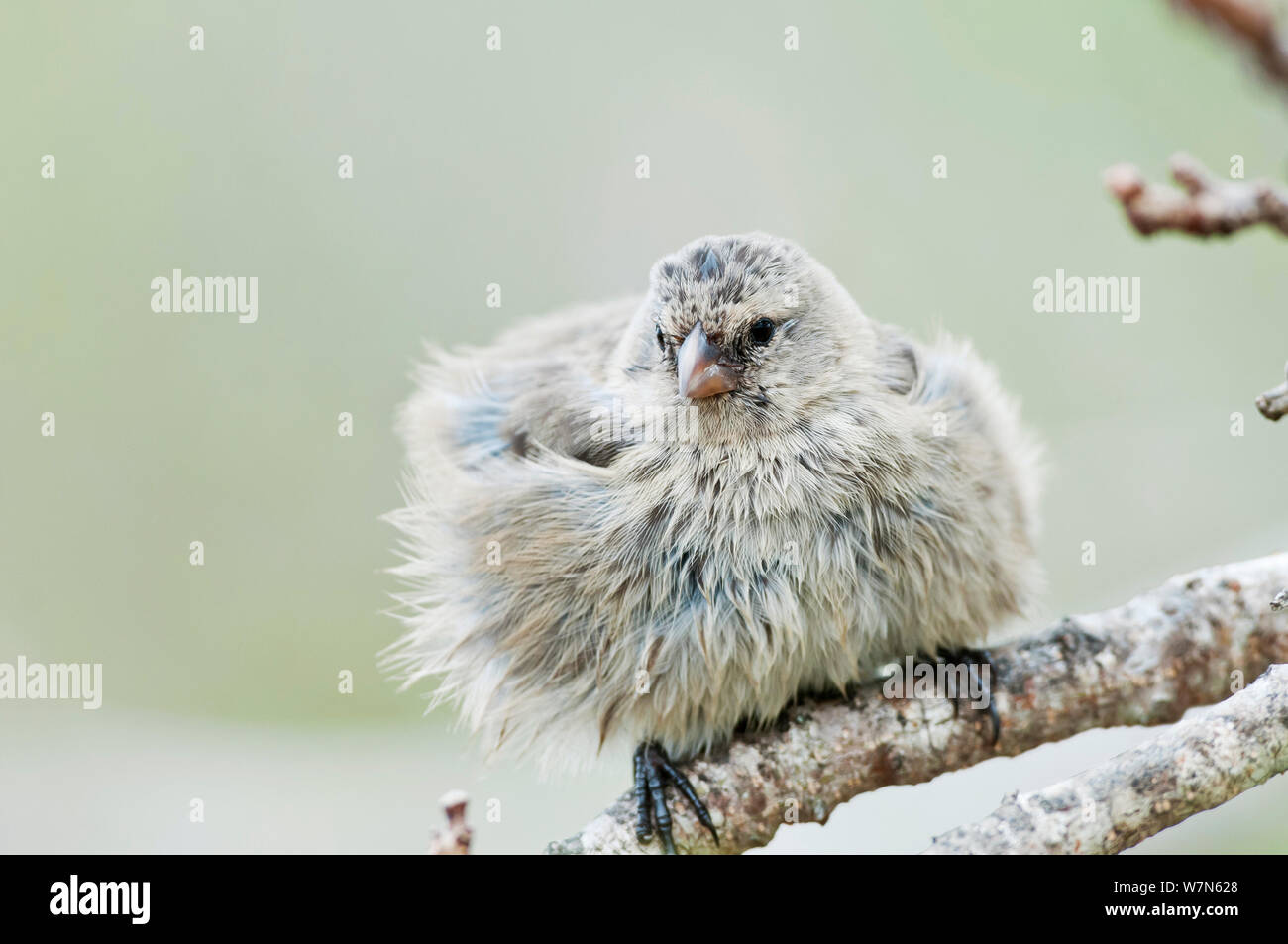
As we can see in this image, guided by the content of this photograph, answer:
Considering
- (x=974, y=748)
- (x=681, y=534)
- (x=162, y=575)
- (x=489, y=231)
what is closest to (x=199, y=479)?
(x=162, y=575)

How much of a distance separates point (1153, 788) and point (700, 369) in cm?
164

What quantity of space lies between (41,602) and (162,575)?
23.6 inches

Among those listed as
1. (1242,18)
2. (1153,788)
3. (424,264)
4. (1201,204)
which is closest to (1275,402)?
(1201,204)

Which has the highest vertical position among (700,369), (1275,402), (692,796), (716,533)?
(700,369)

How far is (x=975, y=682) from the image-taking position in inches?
133

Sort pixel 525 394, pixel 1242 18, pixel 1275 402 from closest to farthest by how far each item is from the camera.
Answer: pixel 1242 18, pixel 1275 402, pixel 525 394

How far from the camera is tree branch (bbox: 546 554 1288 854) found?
127 inches

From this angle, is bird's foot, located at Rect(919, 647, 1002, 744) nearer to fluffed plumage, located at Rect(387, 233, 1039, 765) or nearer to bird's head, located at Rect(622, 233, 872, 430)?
fluffed plumage, located at Rect(387, 233, 1039, 765)

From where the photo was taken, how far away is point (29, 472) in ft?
19.9

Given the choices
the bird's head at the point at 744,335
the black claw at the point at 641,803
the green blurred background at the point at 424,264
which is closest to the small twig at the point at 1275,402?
the bird's head at the point at 744,335

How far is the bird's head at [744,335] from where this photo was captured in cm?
333

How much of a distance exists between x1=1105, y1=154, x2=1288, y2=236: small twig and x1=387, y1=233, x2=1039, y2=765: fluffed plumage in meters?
1.44

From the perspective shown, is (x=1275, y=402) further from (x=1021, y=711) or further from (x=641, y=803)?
(x=641, y=803)

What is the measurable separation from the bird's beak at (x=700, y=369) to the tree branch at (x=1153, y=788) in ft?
4.69
